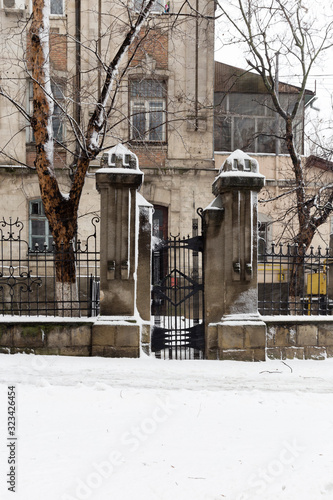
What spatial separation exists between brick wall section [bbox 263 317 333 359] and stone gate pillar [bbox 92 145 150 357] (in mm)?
2207

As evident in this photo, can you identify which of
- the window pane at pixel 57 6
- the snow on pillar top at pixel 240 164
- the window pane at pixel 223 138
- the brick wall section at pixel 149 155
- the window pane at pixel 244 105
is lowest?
the snow on pillar top at pixel 240 164

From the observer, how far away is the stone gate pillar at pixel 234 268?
673 centimetres

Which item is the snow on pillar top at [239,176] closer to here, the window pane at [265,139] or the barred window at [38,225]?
the barred window at [38,225]

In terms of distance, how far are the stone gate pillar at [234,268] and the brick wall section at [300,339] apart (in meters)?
0.29

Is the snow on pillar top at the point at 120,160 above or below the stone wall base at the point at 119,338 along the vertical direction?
above

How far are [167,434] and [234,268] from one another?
11.3 feet

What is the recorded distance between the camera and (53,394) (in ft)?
15.7

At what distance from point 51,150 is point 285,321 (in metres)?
5.34

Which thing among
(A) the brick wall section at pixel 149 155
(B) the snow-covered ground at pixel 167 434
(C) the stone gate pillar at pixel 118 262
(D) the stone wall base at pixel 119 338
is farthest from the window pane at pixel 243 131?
(B) the snow-covered ground at pixel 167 434

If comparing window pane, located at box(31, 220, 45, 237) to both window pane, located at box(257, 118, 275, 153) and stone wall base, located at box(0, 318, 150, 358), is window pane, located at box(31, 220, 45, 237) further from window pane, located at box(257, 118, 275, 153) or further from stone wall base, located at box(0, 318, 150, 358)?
window pane, located at box(257, 118, 275, 153)

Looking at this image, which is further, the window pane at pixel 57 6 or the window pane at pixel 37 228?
the window pane at pixel 57 6

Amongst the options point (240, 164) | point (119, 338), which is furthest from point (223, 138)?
point (119, 338)

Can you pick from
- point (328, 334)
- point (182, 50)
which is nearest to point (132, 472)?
point (328, 334)

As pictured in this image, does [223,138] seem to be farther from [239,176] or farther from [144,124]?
[239,176]
